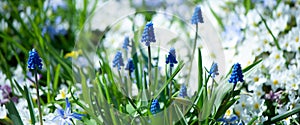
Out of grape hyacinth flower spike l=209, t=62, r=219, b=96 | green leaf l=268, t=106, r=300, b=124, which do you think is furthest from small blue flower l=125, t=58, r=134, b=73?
green leaf l=268, t=106, r=300, b=124

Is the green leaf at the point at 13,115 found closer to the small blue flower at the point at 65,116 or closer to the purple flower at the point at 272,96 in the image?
the small blue flower at the point at 65,116

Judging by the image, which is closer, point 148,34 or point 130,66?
point 148,34

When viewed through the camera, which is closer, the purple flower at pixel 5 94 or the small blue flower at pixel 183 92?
the small blue flower at pixel 183 92

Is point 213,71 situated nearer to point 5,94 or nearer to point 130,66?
point 130,66

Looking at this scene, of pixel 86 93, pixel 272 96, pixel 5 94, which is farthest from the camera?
pixel 5 94

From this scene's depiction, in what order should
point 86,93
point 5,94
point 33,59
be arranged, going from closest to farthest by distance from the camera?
point 33,59 < point 86,93 < point 5,94

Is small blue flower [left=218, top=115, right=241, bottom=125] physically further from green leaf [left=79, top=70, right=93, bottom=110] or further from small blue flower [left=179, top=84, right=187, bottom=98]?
green leaf [left=79, top=70, right=93, bottom=110]

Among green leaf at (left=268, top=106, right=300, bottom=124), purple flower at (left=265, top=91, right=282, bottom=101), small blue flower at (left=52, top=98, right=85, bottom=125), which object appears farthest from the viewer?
purple flower at (left=265, top=91, right=282, bottom=101)

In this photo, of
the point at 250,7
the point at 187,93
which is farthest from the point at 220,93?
the point at 250,7

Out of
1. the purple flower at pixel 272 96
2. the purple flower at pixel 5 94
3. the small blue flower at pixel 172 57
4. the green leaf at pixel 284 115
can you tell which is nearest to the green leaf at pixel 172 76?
the small blue flower at pixel 172 57

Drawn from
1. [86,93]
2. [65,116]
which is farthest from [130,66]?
[65,116]

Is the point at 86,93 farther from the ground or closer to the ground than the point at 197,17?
closer to the ground

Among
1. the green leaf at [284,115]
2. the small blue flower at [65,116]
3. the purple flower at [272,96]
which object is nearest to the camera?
the small blue flower at [65,116]
